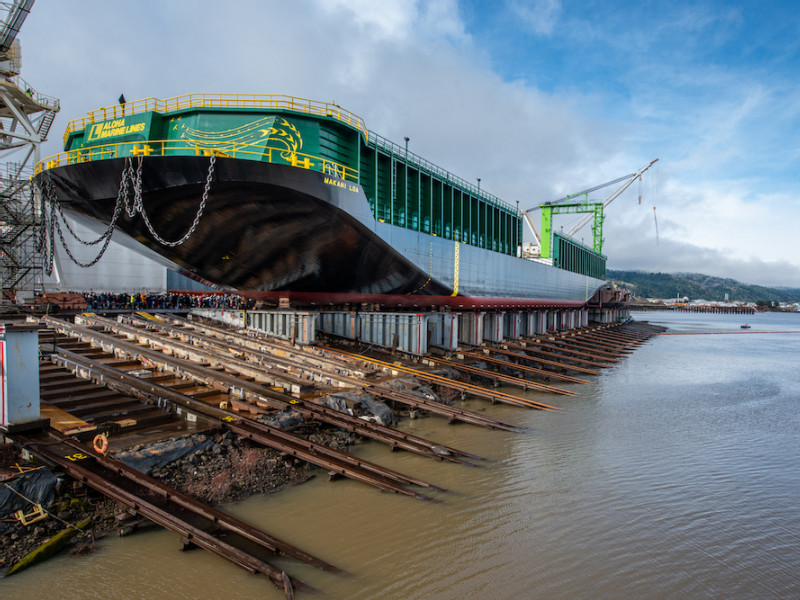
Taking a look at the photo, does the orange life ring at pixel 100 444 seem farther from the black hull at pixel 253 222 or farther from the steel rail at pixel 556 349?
the steel rail at pixel 556 349

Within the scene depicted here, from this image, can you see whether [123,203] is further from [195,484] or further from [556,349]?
[556,349]

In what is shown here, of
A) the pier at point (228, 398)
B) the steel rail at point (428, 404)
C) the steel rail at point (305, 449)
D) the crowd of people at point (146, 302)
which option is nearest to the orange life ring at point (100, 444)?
the pier at point (228, 398)

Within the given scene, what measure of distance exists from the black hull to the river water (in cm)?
735

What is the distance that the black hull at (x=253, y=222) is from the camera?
12516 millimetres

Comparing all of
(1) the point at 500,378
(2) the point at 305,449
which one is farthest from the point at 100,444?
(1) the point at 500,378

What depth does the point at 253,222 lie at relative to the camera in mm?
→ 14734

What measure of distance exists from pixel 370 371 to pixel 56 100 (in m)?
22.0

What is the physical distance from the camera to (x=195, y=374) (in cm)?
1173

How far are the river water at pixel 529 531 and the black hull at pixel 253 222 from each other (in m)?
7.35

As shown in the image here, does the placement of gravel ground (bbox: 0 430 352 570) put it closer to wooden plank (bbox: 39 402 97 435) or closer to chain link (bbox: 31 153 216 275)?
wooden plank (bbox: 39 402 97 435)

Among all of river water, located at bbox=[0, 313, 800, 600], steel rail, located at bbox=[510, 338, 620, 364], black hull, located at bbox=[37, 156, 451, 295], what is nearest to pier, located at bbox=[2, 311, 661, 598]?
river water, located at bbox=[0, 313, 800, 600]

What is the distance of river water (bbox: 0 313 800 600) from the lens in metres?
5.57

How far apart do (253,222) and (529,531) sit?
38.9 feet

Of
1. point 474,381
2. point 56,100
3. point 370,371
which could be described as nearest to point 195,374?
point 370,371
